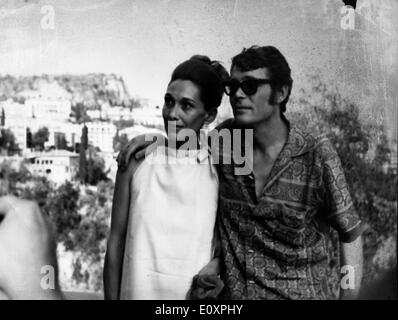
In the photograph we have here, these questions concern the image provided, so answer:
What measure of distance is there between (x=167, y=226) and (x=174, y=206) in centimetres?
9

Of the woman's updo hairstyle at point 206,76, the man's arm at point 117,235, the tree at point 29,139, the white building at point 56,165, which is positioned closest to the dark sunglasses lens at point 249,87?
the woman's updo hairstyle at point 206,76

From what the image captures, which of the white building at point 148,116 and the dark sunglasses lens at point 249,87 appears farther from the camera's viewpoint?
the white building at point 148,116

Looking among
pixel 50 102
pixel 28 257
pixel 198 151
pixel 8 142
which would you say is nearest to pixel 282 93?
pixel 198 151

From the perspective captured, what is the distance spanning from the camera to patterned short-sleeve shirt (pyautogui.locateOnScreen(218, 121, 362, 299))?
2920 millimetres

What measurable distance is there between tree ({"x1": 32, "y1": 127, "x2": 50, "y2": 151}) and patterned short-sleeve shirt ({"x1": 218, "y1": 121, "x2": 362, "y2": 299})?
35.2 inches

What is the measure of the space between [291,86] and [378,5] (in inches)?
25.5

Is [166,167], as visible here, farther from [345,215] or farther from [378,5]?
[378,5]

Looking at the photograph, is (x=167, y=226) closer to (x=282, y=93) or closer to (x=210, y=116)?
(x=210, y=116)

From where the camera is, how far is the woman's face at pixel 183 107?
2943 mm

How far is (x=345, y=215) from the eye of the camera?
3.01 metres

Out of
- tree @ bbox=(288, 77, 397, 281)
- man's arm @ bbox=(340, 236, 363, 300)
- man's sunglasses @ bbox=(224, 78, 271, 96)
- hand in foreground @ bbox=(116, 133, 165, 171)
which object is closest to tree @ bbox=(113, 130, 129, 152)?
hand in foreground @ bbox=(116, 133, 165, 171)

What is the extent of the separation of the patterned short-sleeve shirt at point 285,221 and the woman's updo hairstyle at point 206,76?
1.02ft

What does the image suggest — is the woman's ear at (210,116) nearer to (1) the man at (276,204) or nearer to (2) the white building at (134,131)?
(1) the man at (276,204)
